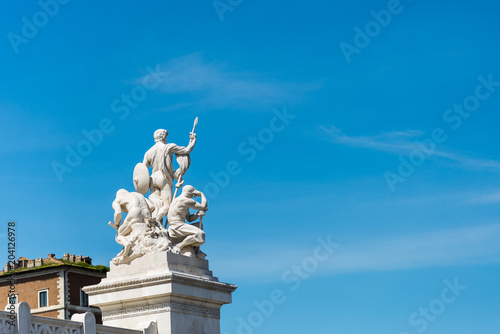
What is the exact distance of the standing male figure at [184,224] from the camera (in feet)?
65.8

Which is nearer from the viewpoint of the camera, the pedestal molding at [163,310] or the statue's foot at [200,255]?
the pedestal molding at [163,310]

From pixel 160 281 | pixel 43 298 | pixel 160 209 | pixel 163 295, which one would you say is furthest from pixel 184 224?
pixel 43 298

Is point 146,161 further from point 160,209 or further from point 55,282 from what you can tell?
point 55,282

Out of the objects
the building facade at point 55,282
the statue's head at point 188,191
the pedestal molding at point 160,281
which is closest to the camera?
the pedestal molding at point 160,281

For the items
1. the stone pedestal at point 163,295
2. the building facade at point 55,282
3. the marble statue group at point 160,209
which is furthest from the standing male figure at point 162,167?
the building facade at point 55,282

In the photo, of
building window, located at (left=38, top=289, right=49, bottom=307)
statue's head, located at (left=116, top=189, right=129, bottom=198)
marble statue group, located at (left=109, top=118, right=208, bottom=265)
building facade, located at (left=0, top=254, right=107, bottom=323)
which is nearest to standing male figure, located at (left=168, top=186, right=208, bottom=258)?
marble statue group, located at (left=109, top=118, right=208, bottom=265)

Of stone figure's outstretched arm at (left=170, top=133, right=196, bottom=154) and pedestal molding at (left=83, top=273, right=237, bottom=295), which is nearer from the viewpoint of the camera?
pedestal molding at (left=83, top=273, right=237, bottom=295)

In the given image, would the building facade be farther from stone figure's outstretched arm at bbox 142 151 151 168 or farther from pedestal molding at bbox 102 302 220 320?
pedestal molding at bbox 102 302 220 320

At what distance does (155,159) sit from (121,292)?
3.17 m

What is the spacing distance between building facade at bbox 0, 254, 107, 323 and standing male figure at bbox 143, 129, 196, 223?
4109 cm

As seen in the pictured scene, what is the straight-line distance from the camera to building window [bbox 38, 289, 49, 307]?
62.4 m

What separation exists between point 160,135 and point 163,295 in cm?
400

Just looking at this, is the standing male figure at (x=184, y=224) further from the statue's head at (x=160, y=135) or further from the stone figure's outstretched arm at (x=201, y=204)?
the statue's head at (x=160, y=135)

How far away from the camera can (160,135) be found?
69.8 feet
